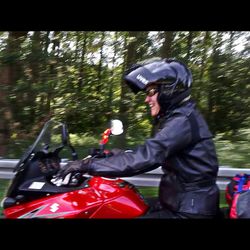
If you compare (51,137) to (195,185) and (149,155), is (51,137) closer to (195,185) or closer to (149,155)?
(149,155)

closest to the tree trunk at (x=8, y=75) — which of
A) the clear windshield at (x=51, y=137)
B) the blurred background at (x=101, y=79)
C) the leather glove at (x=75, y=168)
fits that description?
the blurred background at (x=101, y=79)

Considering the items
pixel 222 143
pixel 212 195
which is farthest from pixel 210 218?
pixel 222 143

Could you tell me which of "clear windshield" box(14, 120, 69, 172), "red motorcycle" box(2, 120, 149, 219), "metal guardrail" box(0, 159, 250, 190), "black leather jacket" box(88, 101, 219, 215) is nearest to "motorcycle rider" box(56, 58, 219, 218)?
"black leather jacket" box(88, 101, 219, 215)

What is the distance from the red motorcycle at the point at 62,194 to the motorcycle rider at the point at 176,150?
0.13 m

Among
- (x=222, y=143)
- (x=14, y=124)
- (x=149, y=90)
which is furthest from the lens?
(x=14, y=124)

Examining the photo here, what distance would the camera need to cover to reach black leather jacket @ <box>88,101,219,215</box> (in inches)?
110

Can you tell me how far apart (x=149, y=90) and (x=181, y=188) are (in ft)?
→ 2.28

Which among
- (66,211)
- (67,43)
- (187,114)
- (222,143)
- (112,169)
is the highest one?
(67,43)

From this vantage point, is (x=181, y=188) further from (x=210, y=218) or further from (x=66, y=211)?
(x=66, y=211)

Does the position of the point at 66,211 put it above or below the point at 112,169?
below

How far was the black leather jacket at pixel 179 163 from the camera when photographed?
2.78 meters

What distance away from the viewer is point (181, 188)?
295 cm

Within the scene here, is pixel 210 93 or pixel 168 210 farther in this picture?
pixel 210 93

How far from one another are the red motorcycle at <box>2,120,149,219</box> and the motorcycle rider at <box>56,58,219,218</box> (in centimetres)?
13
